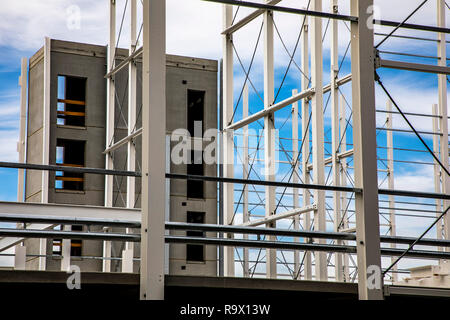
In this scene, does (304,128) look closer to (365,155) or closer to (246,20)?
(246,20)

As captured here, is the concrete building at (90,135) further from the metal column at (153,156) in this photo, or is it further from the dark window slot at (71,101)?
the metal column at (153,156)

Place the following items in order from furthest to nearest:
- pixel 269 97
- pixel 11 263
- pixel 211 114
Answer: pixel 211 114 < pixel 11 263 < pixel 269 97

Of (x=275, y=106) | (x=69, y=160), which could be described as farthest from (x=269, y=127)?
(x=69, y=160)

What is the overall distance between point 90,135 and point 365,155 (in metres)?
21.7

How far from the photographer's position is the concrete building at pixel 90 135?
1046 inches

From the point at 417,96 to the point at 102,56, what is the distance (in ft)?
40.3

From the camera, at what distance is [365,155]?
6.78m

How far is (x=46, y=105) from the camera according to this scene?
24.7 m

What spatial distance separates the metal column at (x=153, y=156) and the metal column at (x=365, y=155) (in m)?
1.93

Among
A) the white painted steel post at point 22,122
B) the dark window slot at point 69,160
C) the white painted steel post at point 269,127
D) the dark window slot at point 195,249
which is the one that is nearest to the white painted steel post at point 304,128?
the white painted steel post at point 269,127

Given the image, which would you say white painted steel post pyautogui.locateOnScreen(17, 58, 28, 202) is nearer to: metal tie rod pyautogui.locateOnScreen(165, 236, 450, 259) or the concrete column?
metal tie rod pyautogui.locateOnScreen(165, 236, 450, 259)

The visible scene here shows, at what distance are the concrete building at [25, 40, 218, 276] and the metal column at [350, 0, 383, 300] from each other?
63.7ft
